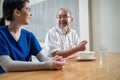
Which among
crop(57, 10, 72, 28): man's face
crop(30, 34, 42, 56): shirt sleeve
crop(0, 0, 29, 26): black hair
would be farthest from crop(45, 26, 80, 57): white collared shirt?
crop(0, 0, 29, 26): black hair

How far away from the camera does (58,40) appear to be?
2502mm

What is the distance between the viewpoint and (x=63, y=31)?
8.56 feet

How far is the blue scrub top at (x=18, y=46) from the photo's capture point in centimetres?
150

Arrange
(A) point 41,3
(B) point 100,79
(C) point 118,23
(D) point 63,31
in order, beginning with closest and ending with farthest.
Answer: (B) point 100,79
(D) point 63,31
(C) point 118,23
(A) point 41,3

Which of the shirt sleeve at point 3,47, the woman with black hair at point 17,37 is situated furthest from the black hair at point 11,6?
the shirt sleeve at point 3,47

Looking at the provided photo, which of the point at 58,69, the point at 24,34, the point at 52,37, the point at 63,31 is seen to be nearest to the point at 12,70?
the point at 58,69

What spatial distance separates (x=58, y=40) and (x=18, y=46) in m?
0.95

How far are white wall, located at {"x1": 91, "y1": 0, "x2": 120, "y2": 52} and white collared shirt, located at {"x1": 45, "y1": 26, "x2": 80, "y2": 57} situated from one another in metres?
0.91

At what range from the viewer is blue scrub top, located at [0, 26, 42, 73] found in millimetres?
1497

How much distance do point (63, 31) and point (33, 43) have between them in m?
0.88

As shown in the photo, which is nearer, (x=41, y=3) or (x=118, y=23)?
(x=118, y=23)

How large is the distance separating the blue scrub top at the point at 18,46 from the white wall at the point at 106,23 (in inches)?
73.9

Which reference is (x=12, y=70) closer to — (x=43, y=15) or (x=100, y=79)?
(x=100, y=79)

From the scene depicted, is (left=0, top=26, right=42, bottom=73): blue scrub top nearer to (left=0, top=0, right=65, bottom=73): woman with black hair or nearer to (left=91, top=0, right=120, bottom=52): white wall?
(left=0, top=0, right=65, bottom=73): woman with black hair
